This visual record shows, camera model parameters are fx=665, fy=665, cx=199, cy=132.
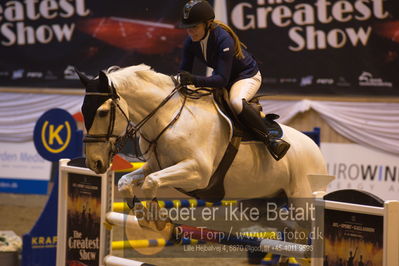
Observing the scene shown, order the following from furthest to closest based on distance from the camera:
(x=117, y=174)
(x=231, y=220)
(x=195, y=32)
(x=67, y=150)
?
1. (x=231, y=220)
2. (x=117, y=174)
3. (x=67, y=150)
4. (x=195, y=32)

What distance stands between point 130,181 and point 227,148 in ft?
1.86

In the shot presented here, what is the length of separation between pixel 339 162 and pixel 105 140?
3.81 metres

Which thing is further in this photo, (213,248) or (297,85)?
(297,85)

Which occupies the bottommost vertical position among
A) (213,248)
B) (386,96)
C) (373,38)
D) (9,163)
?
(213,248)

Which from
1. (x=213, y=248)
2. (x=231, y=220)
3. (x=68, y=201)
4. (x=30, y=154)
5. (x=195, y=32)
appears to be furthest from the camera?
(x=30, y=154)

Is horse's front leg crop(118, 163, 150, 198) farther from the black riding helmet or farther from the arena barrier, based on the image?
the black riding helmet

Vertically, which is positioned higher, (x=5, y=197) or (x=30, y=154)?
(x=30, y=154)

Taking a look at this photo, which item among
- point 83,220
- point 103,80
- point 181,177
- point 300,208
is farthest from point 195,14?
point 83,220

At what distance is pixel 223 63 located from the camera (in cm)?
357

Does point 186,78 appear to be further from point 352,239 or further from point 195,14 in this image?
point 352,239

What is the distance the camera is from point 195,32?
3584mm

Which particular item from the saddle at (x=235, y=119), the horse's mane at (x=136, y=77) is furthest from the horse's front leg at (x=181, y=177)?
the horse's mane at (x=136, y=77)

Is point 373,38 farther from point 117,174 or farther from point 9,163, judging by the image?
point 9,163

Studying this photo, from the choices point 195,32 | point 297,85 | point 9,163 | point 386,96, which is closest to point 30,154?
point 9,163
